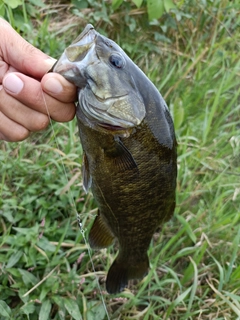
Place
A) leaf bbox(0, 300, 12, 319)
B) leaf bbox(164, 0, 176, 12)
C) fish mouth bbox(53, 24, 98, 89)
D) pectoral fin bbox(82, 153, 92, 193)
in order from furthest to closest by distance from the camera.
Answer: leaf bbox(164, 0, 176, 12) < leaf bbox(0, 300, 12, 319) < pectoral fin bbox(82, 153, 92, 193) < fish mouth bbox(53, 24, 98, 89)

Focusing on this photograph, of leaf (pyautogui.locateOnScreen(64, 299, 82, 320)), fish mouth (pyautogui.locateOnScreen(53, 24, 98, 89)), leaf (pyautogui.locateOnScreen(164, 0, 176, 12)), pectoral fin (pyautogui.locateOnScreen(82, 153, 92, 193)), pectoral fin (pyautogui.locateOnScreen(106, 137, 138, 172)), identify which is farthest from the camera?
leaf (pyautogui.locateOnScreen(164, 0, 176, 12))

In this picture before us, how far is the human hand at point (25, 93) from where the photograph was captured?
4.67 feet

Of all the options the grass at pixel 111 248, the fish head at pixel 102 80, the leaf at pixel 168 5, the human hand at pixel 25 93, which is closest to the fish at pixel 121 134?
the fish head at pixel 102 80

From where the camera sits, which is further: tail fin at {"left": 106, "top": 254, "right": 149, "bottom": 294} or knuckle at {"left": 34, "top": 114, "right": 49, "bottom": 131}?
tail fin at {"left": 106, "top": 254, "right": 149, "bottom": 294}

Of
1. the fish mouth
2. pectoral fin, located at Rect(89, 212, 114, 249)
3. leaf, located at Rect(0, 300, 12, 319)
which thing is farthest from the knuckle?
leaf, located at Rect(0, 300, 12, 319)

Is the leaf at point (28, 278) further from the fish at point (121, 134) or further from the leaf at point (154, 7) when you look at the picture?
the leaf at point (154, 7)

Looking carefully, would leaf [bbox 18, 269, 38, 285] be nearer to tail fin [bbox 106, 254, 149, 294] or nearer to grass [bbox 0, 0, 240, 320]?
grass [bbox 0, 0, 240, 320]

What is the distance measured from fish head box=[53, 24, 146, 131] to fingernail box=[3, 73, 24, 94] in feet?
0.60

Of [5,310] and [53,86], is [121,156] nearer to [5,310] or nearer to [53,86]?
[53,86]

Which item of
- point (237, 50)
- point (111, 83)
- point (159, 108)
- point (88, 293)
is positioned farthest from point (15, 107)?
point (237, 50)

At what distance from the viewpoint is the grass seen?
6.27 feet

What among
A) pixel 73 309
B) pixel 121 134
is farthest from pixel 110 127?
pixel 73 309

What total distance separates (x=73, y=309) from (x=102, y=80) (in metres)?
1.10

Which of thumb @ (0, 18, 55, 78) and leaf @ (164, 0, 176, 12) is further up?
thumb @ (0, 18, 55, 78)
